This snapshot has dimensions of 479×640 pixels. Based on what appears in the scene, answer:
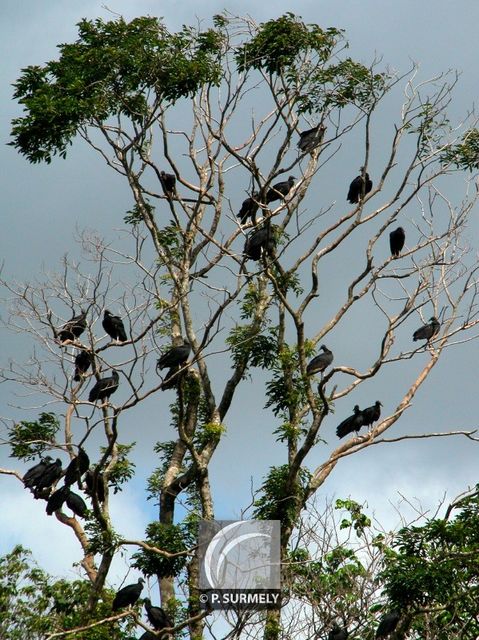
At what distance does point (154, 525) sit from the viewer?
19844mm

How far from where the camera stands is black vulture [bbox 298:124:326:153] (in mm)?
21266

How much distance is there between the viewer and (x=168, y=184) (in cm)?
2139

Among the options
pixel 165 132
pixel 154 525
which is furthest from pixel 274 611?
pixel 165 132

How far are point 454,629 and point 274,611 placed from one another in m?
2.25

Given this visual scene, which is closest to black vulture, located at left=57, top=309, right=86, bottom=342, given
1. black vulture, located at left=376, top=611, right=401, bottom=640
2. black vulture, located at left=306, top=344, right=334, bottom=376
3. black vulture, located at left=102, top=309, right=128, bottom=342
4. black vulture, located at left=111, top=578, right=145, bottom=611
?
black vulture, located at left=102, top=309, right=128, bottom=342

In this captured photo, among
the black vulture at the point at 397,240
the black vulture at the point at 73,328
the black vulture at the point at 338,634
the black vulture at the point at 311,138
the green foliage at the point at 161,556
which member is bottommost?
the black vulture at the point at 338,634

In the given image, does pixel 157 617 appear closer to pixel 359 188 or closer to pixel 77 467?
pixel 77 467

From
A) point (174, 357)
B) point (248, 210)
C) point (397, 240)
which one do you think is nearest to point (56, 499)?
point (174, 357)

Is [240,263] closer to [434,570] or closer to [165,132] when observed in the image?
[165,132]

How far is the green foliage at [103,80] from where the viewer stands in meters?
20.0

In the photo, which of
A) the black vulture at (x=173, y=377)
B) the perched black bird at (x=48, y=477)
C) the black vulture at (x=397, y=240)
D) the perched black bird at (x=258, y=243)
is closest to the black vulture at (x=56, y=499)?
the perched black bird at (x=48, y=477)

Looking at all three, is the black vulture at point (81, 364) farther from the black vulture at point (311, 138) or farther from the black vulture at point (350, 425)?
the black vulture at point (311, 138)

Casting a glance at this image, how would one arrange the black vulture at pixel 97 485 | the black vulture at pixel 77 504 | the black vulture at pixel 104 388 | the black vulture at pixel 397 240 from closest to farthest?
the black vulture at pixel 104 388 < the black vulture at pixel 97 485 < the black vulture at pixel 77 504 < the black vulture at pixel 397 240

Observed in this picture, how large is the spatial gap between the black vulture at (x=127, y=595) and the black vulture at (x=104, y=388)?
7.87 feet
